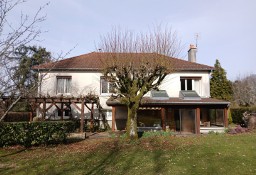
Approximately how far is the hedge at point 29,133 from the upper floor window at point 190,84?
47.6 feet

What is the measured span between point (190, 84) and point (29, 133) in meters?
16.7

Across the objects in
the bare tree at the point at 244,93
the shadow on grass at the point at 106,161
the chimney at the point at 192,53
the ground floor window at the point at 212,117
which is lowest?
the shadow on grass at the point at 106,161

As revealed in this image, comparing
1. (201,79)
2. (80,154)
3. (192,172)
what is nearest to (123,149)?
(80,154)

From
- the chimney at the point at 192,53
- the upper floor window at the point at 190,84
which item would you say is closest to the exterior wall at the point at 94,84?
the upper floor window at the point at 190,84

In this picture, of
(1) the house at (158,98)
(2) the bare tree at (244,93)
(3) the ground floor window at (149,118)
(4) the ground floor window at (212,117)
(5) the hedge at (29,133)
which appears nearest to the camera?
(5) the hedge at (29,133)

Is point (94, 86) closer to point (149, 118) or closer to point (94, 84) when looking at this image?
point (94, 84)

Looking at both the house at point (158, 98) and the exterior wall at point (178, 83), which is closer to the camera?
the house at point (158, 98)

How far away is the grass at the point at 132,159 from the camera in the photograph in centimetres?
866

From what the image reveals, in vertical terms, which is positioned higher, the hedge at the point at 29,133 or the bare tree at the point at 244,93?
the bare tree at the point at 244,93

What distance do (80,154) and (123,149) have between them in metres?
2.36

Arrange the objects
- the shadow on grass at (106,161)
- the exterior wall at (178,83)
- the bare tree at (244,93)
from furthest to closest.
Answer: the bare tree at (244,93)
the exterior wall at (178,83)
the shadow on grass at (106,161)

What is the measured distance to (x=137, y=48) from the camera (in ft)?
52.9

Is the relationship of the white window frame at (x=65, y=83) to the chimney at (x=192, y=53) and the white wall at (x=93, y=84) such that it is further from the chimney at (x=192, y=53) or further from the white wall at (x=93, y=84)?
the chimney at (x=192, y=53)

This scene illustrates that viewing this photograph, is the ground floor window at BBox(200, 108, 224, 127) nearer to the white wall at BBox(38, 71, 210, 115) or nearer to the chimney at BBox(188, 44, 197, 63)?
the white wall at BBox(38, 71, 210, 115)
